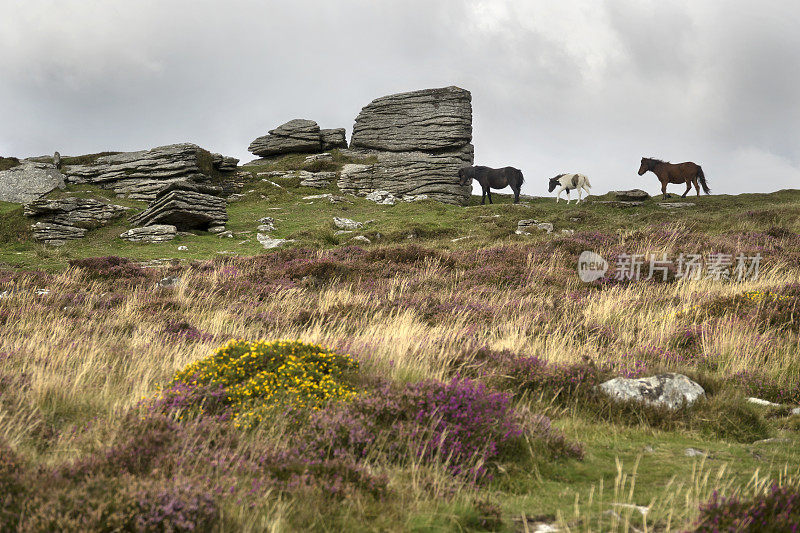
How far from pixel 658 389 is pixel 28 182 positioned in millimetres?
Answer: 42728

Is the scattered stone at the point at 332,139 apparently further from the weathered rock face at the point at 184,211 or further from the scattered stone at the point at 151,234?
the scattered stone at the point at 151,234

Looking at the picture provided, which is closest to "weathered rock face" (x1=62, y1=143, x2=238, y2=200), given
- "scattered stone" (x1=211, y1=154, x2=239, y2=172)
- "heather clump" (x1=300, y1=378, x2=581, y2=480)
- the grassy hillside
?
"scattered stone" (x1=211, y1=154, x2=239, y2=172)

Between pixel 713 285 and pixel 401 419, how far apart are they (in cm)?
1108

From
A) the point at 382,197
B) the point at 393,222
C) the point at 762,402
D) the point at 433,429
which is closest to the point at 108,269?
the point at 433,429

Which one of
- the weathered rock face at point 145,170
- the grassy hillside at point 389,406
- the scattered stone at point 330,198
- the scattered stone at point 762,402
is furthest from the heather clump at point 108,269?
the weathered rock face at point 145,170

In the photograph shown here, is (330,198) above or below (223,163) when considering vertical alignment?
below

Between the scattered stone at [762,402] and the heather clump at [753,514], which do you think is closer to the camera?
the heather clump at [753,514]

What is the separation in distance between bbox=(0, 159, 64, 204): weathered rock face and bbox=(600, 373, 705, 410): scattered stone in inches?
1549

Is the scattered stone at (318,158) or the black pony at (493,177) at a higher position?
the scattered stone at (318,158)

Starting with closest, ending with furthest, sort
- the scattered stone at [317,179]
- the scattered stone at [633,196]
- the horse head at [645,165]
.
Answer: the scattered stone at [633,196]
the horse head at [645,165]
the scattered stone at [317,179]

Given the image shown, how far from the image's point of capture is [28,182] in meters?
37.6

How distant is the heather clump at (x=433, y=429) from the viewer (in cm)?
489

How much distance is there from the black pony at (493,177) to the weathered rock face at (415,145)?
1341 mm

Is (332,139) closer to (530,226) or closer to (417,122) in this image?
(417,122)
